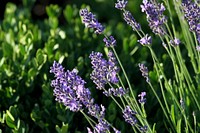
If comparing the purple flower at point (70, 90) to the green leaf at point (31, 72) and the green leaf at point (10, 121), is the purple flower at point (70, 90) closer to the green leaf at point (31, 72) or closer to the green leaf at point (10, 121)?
the green leaf at point (10, 121)

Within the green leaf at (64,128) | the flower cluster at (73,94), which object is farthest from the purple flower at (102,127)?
the green leaf at (64,128)

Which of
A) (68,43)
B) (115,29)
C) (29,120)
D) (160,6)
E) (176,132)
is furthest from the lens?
(115,29)

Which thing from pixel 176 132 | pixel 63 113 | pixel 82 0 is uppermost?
pixel 82 0

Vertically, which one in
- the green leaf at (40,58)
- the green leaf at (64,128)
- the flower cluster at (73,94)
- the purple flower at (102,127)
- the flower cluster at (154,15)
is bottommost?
the purple flower at (102,127)

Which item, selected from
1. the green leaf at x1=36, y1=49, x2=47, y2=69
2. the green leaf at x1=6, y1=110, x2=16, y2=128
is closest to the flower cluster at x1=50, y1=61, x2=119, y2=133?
the green leaf at x1=6, y1=110, x2=16, y2=128

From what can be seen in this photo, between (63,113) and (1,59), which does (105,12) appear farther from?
(63,113)

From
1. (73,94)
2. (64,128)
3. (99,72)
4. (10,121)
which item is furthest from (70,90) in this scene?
(10,121)

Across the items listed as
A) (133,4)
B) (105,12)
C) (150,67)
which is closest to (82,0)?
(105,12)
